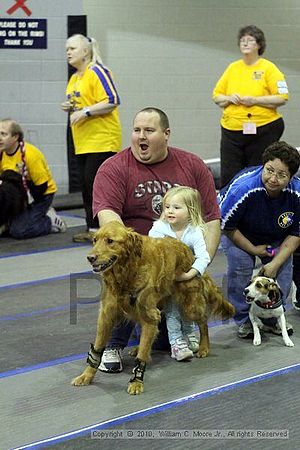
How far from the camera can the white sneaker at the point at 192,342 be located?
471cm

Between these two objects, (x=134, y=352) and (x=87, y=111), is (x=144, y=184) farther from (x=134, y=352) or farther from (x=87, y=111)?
(x=87, y=111)

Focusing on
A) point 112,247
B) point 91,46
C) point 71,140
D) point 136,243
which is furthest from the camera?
point 71,140

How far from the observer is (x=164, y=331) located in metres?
4.74

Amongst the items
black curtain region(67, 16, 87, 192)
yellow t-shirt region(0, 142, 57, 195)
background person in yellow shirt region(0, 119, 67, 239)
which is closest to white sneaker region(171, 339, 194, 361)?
background person in yellow shirt region(0, 119, 67, 239)

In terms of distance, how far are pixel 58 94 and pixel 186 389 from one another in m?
6.46

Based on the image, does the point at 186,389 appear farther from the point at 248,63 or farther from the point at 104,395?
the point at 248,63

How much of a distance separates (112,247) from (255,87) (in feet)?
13.5

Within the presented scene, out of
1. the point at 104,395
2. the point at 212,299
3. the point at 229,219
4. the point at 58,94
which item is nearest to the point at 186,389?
the point at 104,395

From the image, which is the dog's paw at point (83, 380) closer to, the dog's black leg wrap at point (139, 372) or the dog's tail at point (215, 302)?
the dog's black leg wrap at point (139, 372)

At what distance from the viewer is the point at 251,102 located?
761 cm

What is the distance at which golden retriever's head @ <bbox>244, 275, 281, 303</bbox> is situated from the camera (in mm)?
4738

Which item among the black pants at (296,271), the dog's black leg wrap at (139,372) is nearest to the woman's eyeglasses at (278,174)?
the black pants at (296,271)

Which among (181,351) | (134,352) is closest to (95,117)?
(134,352)

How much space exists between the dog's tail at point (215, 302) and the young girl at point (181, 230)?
165 mm
